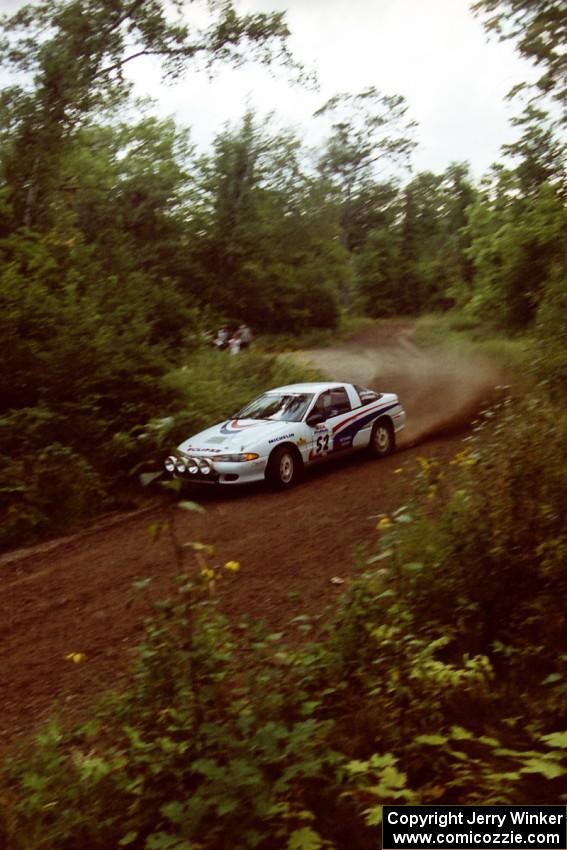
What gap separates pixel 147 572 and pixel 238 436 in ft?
13.0

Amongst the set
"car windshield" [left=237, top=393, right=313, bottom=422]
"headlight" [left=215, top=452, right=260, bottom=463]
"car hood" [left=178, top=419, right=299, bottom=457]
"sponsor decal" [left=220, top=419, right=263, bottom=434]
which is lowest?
"headlight" [left=215, top=452, right=260, bottom=463]

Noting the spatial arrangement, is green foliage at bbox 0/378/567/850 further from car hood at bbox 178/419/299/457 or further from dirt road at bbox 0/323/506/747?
car hood at bbox 178/419/299/457

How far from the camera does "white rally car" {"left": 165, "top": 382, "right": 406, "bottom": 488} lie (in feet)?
40.9

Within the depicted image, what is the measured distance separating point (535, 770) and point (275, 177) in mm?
38482

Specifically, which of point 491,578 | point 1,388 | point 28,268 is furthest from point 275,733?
point 28,268

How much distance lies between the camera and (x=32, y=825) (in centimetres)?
396

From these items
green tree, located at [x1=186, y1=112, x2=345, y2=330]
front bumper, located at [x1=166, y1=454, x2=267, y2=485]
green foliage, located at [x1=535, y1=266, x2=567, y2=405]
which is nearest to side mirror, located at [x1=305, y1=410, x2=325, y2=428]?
front bumper, located at [x1=166, y1=454, x2=267, y2=485]

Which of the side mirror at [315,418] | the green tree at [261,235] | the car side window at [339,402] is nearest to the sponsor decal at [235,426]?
the side mirror at [315,418]

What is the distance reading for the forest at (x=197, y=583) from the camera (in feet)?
12.7

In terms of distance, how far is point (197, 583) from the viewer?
451 centimetres

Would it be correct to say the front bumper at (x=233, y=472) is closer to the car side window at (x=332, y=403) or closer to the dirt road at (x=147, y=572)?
the dirt road at (x=147, y=572)

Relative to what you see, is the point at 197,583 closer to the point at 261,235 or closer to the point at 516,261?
the point at 516,261

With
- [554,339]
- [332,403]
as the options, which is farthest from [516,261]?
[554,339]

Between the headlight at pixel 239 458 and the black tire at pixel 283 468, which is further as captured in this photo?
the black tire at pixel 283 468
